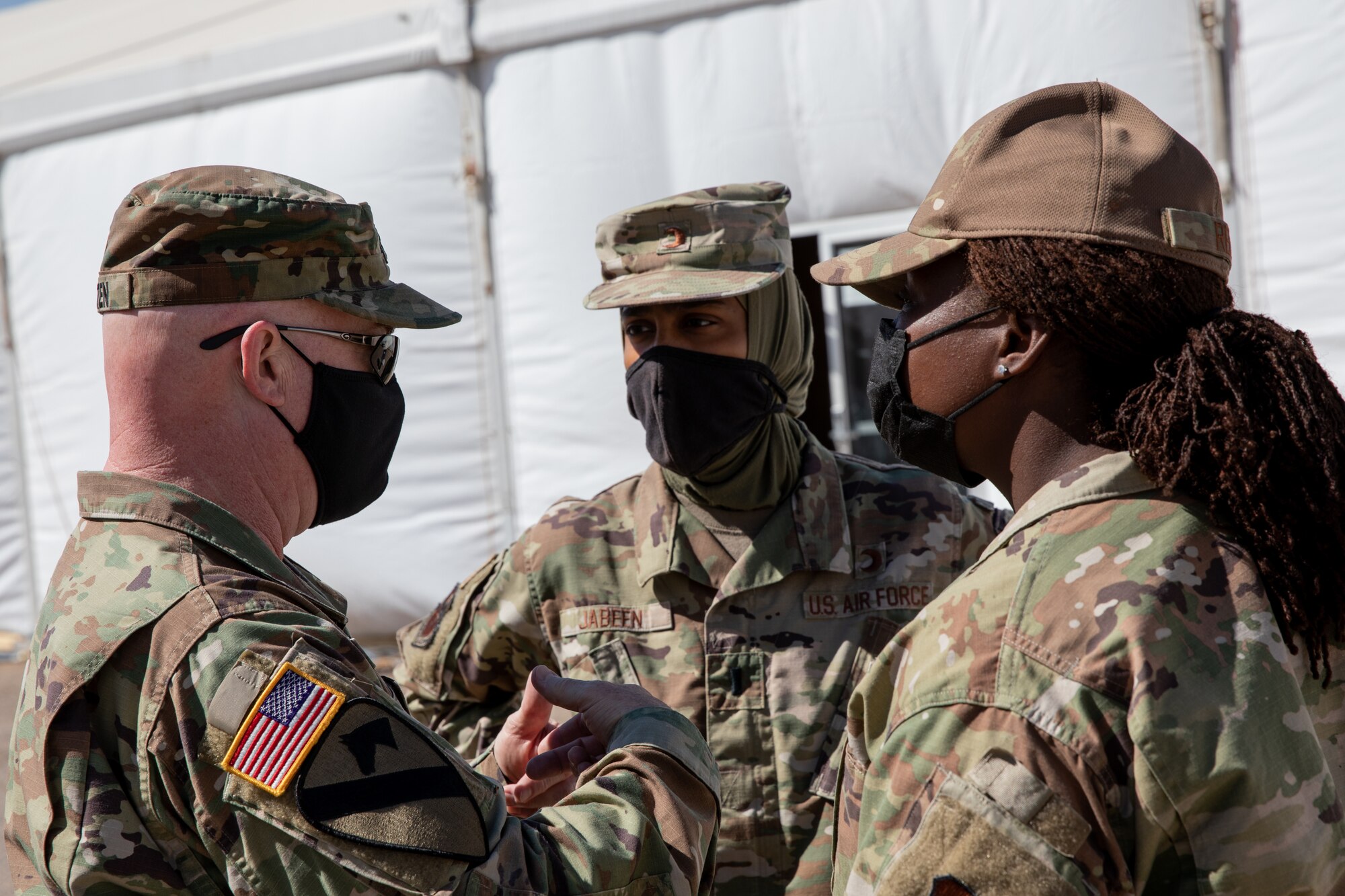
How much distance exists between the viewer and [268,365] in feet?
5.30


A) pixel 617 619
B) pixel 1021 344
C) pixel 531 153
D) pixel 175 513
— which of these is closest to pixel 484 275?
pixel 531 153

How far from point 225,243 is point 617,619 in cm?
129

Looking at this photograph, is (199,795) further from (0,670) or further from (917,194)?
(0,670)

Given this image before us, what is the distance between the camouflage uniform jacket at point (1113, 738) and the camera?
126 cm

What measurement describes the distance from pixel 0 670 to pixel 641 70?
5251 mm

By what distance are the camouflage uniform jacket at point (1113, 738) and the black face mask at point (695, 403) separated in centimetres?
128

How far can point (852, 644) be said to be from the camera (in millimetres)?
2494

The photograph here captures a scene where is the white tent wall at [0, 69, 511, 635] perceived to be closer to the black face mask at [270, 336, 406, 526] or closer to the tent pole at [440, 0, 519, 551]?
the tent pole at [440, 0, 519, 551]

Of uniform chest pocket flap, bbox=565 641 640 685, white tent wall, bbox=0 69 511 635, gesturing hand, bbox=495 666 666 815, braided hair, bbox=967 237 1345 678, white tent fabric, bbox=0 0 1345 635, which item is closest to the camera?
braided hair, bbox=967 237 1345 678

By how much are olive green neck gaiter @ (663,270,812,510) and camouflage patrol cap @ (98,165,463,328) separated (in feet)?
3.86

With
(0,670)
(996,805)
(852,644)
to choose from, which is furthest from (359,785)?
(0,670)

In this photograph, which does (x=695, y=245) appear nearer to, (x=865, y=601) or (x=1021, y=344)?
(x=865, y=601)

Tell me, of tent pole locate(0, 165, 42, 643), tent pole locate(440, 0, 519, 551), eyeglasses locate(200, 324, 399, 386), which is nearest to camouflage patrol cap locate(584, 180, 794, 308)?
eyeglasses locate(200, 324, 399, 386)

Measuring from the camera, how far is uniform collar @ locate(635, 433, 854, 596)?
101 inches
